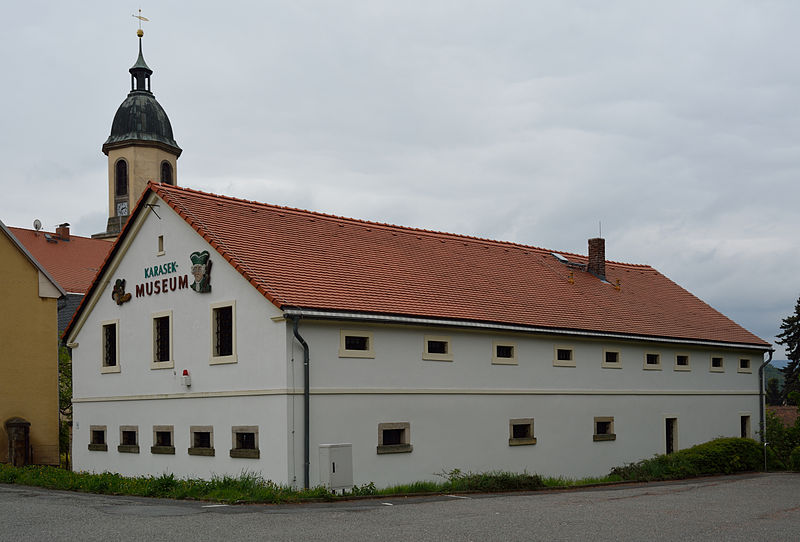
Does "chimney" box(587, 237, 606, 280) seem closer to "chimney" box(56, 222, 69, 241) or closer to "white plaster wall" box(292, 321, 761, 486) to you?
"white plaster wall" box(292, 321, 761, 486)

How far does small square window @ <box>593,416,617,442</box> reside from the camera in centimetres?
3075

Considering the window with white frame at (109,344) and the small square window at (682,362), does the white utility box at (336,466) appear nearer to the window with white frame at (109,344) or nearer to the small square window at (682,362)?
the window with white frame at (109,344)

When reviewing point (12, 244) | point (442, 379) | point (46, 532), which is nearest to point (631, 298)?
point (442, 379)

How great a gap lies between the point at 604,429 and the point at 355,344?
11.2 meters

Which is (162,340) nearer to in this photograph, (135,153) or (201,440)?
(201,440)

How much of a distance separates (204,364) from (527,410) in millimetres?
9713

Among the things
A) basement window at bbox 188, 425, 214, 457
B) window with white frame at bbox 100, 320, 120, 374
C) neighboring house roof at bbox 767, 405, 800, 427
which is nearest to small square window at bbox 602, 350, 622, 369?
neighboring house roof at bbox 767, 405, 800, 427

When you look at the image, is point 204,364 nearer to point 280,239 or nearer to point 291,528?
point 280,239

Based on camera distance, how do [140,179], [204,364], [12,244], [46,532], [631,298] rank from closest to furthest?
[46,532]
[204,364]
[12,244]
[631,298]
[140,179]

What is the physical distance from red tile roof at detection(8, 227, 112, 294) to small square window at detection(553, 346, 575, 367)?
34242mm

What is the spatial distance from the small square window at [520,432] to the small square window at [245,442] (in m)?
7.99

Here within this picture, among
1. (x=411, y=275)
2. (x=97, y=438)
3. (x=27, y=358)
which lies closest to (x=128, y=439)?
(x=97, y=438)

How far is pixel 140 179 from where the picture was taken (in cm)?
6756

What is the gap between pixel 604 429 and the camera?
3134 centimetres
